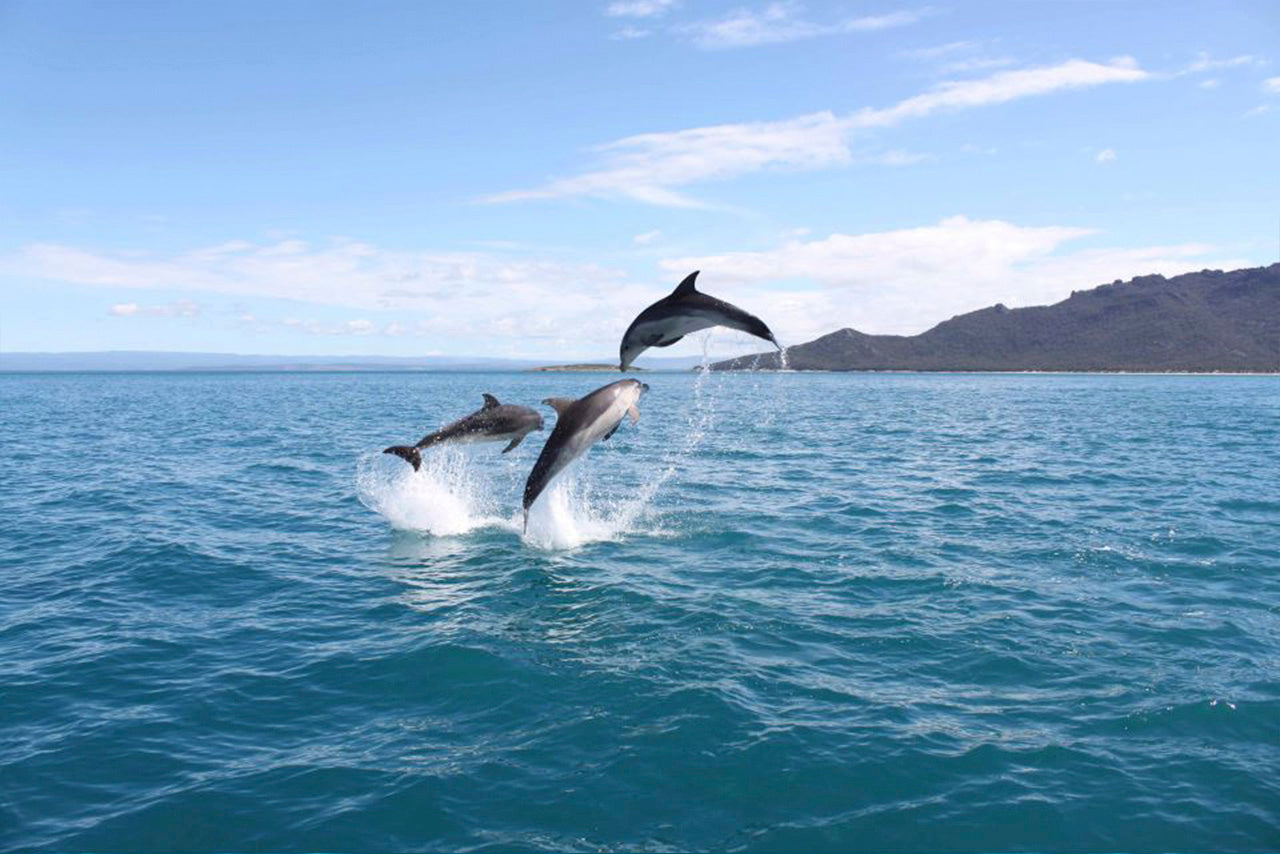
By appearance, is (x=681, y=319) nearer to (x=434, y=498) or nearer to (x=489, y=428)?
(x=489, y=428)

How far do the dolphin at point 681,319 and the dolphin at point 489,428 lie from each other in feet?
23.5

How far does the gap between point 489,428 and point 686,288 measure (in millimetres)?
8674

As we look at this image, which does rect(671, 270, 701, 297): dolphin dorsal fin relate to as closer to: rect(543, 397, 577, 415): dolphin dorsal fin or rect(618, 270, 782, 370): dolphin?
rect(618, 270, 782, 370): dolphin

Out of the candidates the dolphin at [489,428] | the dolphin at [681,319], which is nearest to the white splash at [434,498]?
the dolphin at [489,428]

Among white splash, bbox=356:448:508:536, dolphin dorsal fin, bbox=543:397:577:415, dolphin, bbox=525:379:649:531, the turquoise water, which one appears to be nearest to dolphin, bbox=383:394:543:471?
white splash, bbox=356:448:508:536

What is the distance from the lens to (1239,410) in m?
79.7

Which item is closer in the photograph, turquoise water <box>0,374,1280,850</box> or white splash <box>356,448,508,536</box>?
turquoise water <box>0,374,1280,850</box>

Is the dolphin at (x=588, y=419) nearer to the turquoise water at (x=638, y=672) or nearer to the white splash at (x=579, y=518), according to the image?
the turquoise water at (x=638, y=672)

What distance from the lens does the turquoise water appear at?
819 centimetres

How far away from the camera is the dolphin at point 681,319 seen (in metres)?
11.2

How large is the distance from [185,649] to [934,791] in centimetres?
1181

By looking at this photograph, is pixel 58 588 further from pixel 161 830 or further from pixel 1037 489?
pixel 1037 489

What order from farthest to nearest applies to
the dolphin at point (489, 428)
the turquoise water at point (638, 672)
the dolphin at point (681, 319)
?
the dolphin at point (489, 428) → the dolphin at point (681, 319) → the turquoise water at point (638, 672)

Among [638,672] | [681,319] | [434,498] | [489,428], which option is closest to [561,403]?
[681,319]
